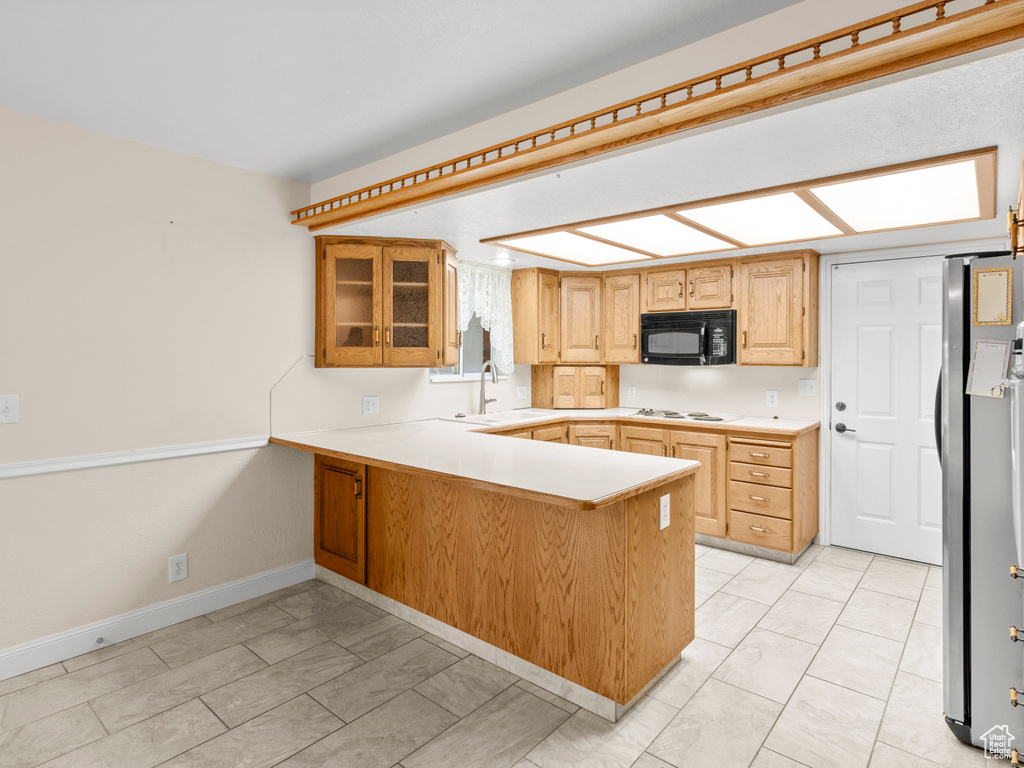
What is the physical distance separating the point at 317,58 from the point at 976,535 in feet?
9.08

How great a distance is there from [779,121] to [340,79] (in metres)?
1.53

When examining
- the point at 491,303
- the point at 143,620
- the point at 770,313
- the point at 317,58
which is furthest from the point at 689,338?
the point at 143,620

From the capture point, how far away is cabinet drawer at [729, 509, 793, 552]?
11.8 ft

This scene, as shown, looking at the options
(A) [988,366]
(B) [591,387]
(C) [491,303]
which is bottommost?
(B) [591,387]

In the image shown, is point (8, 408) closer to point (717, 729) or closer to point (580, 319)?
point (717, 729)

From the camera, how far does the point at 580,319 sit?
4777 millimetres

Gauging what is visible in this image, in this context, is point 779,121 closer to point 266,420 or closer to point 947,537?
point 947,537

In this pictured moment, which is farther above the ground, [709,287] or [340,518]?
[709,287]

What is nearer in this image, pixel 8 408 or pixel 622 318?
pixel 8 408

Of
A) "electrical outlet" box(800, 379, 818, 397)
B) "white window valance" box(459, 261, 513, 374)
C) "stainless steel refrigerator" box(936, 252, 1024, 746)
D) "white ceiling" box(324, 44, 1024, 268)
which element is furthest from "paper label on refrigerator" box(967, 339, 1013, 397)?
"white window valance" box(459, 261, 513, 374)

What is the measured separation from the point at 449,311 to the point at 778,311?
234 cm

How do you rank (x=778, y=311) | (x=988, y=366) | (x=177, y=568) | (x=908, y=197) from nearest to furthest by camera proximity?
(x=988, y=366) < (x=908, y=197) < (x=177, y=568) < (x=778, y=311)

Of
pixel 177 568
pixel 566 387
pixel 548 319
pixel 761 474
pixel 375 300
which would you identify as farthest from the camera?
pixel 566 387

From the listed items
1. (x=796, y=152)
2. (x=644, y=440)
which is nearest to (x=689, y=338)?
(x=644, y=440)
